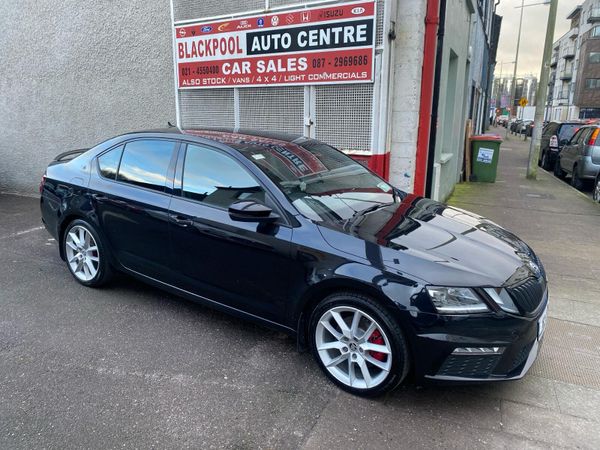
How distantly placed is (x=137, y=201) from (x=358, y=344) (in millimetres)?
2205

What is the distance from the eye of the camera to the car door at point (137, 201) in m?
3.80

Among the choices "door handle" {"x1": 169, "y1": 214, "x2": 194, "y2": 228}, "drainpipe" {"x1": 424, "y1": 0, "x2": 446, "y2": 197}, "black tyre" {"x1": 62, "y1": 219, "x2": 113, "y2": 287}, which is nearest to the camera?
"door handle" {"x1": 169, "y1": 214, "x2": 194, "y2": 228}

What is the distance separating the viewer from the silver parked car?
427 inches

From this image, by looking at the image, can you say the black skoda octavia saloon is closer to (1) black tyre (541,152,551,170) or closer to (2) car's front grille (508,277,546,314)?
(2) car's front grille (508,277,546,314)

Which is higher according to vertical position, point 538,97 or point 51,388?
point 538,97

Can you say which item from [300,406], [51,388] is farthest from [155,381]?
[300,406]

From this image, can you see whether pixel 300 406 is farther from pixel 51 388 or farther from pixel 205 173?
pixel 205 173

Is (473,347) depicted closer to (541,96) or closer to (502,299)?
(502,299)

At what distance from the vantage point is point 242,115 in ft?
23.8

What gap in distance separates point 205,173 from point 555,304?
3414 millimetres

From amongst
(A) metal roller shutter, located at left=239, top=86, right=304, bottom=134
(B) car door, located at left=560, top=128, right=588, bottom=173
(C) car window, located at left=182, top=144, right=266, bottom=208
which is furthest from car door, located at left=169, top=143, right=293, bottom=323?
(B) car door, located at left=560, top=128, right=588, bottom=173

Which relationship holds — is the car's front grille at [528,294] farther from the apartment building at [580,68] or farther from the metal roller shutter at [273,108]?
the apartment building at [580,68]

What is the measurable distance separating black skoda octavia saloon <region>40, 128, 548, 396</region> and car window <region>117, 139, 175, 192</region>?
13 millimetres

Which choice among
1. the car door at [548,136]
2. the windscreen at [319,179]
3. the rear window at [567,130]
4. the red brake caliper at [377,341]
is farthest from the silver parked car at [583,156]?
the red brake caliper at [377,341]
